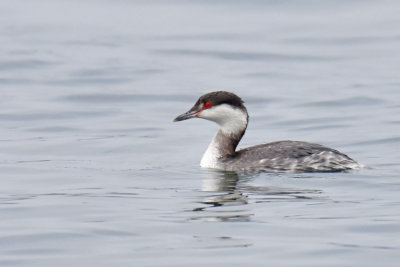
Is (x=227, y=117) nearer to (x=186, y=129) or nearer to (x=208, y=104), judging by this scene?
(x=208, y=104)

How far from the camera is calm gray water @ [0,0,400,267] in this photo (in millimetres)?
10289

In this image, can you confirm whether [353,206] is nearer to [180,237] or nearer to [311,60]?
[180,237]

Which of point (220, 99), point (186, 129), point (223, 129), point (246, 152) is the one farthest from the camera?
point (186, 129)

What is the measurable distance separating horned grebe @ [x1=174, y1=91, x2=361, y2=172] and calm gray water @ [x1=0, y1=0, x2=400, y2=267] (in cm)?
23

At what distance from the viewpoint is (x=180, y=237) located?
10453mm

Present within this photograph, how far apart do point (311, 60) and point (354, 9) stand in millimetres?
5520

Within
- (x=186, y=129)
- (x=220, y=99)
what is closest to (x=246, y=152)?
(x=220, y=99)

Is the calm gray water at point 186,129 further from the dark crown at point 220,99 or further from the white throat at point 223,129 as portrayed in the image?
the dark crown at point 220,99

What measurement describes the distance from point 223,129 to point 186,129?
348cm

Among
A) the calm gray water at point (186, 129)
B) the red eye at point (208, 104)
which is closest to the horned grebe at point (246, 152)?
the red eye at point (208, 104)

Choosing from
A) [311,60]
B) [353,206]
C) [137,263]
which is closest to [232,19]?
[311,60]

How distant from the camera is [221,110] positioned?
14.6 m

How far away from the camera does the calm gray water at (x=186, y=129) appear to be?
33.8ft

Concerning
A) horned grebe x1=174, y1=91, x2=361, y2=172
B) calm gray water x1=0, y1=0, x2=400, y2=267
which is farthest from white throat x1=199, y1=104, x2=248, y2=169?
calm gray water x1=0, y1=0, x2=400, y2=267
